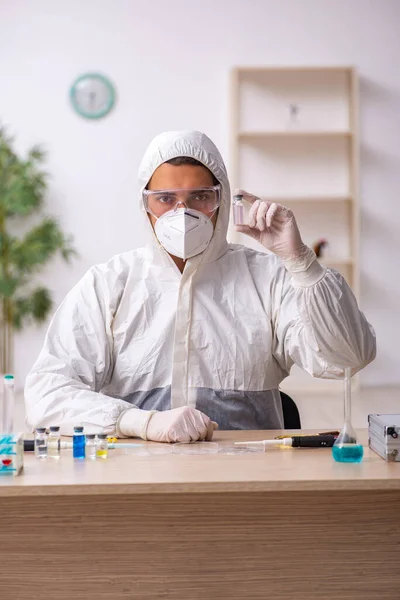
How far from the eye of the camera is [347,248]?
648 cm

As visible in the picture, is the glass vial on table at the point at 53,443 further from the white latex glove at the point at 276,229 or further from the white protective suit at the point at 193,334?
the white latex glove at the point at 276,229

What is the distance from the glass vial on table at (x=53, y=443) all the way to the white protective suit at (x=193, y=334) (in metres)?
0.35

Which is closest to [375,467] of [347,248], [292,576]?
[292,576]

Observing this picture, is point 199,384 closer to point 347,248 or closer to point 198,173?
point 198,173

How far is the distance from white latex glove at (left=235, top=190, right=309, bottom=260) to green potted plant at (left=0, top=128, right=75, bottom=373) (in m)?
4.47

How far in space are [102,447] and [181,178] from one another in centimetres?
87

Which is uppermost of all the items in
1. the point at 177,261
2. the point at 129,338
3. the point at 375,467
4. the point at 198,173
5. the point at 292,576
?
the point at 198,173

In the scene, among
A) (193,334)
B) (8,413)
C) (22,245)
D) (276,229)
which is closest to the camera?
(8,413)

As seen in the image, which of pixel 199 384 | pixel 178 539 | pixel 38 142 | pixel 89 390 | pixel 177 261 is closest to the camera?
pixel 178 539

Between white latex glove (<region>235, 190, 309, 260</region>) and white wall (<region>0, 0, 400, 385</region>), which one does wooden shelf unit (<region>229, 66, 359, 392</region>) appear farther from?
white latex glove (<region>235, 190, 309, 260</region>)

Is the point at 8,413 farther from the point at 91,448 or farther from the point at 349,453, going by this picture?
the point at 349,453

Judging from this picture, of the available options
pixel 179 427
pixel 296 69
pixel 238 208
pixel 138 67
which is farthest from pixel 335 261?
pixel 179 427

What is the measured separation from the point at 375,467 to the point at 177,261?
96 centimetres

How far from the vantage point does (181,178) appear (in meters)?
2.23
